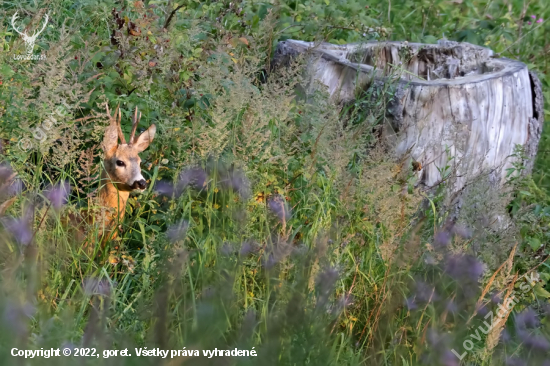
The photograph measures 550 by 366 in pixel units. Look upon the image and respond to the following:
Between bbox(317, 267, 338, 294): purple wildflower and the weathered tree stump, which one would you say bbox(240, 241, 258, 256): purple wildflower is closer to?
bbox(317, 267, 338, 294): purple wildflower

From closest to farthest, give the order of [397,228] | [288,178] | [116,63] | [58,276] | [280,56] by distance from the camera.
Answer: [58,276] < [397,228] < [288,178] < [116,63] < [280,56]

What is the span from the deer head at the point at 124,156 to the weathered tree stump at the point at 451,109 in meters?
1.21

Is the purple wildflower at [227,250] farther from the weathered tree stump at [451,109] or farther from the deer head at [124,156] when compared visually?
the weathered tree stump at [451,109]

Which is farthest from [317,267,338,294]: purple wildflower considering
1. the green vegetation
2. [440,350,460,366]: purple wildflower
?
[440,350,460,366]: purple wildflower

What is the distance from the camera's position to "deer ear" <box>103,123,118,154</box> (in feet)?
10.2

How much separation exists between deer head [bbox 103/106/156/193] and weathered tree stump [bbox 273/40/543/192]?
3.96 feet

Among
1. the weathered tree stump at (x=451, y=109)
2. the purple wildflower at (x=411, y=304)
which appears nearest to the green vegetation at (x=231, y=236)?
the purple wildflower at (x=411, y=304)

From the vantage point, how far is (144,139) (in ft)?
10.5

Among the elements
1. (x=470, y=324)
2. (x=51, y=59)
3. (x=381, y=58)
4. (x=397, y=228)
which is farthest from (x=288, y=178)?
(x=381, y=58)

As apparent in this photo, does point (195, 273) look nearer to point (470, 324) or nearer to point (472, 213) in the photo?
point (470, 324)

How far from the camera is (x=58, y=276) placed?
231 cm

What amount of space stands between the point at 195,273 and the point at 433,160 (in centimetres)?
208

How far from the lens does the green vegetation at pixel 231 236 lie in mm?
1710

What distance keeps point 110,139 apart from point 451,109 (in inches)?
84.2
